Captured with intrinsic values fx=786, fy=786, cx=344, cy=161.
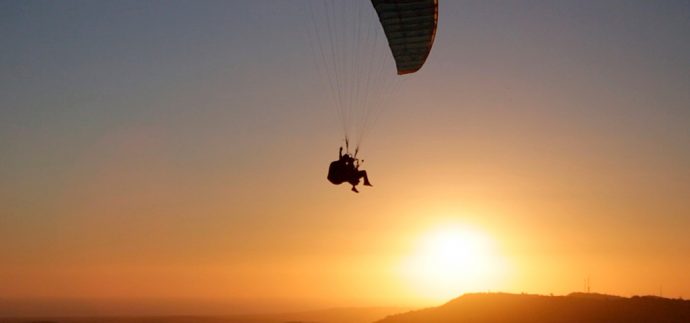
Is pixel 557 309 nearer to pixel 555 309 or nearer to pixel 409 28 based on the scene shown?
pixel 555 309

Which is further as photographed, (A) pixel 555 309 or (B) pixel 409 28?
(A) pixel 555 309

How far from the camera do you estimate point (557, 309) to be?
157 feet

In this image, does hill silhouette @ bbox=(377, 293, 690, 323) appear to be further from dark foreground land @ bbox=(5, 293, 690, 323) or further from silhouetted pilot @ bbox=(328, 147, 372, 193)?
silhouetted pilot @ bbox=(328, 147, 372, 193)

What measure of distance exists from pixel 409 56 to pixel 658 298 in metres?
28.0

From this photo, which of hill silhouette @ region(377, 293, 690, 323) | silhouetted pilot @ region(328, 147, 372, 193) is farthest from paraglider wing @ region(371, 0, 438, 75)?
hill silhouette @ region(377, 293, 690, 323)

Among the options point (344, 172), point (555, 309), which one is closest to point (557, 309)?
point (555, 309)

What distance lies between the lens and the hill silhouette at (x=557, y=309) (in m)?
45.1

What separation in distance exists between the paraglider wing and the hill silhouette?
81.1 feet

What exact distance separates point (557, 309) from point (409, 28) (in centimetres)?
2802

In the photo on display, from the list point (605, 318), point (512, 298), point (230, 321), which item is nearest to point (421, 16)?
point (605, 318)

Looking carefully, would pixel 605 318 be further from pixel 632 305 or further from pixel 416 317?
pixel 416 317

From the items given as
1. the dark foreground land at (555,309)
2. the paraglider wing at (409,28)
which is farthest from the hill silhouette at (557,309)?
the paraglider wing at (409,28)

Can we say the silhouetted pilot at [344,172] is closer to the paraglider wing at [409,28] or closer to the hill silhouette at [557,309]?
the paraglider wing at [409,28]

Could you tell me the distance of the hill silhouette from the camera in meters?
45.1
